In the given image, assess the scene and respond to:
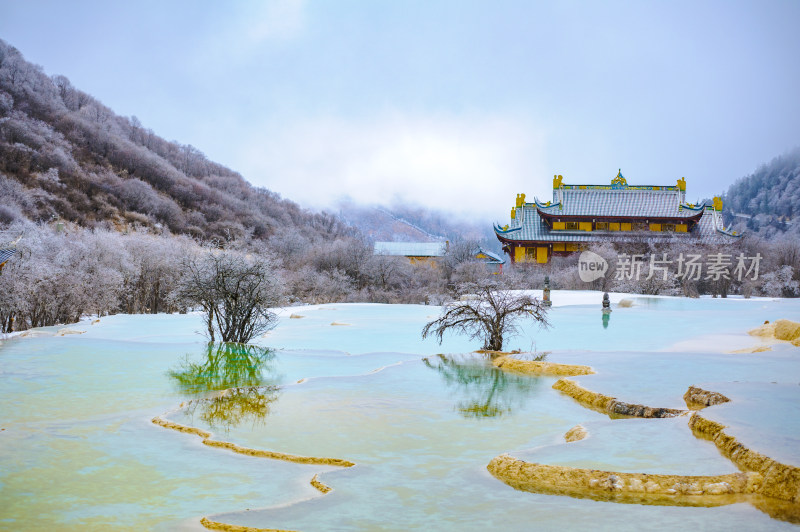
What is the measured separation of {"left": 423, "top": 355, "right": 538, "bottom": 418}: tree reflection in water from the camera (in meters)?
9.13

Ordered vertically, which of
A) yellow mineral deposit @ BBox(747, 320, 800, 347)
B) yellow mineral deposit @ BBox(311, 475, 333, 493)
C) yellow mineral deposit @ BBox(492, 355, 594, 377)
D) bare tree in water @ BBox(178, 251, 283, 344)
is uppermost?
bare tree in water @ BBox(178, 251, 283, 344)

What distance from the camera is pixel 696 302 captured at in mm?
29516

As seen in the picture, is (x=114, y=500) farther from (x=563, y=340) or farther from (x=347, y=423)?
(x=563, y=340)

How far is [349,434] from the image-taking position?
7.52 m

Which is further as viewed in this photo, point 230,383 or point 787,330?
point 787,330

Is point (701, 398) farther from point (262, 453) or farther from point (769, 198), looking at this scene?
point (769, 198)

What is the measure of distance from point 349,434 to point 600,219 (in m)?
44.7

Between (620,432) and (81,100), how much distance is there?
300 feet

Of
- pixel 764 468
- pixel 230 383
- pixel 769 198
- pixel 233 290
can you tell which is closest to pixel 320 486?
pixel 764 468

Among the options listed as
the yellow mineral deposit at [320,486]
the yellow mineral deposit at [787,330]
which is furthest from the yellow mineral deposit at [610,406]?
A: the yellow mineral deposit at [787,330]

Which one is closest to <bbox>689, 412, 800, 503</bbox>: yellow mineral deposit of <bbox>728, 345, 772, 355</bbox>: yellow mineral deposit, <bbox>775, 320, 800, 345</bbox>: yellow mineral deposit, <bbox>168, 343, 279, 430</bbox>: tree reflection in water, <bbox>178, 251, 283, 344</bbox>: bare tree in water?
<bbox>168, 343, 279, 430</bbox>: tree reflection in water

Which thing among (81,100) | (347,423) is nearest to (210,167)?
(81,100)

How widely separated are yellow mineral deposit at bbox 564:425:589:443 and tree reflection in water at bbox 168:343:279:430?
3.82m

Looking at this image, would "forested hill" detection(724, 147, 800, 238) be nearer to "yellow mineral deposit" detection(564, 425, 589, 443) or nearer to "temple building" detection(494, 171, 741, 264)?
"temple building" detection(494, 171, 741, 264)
